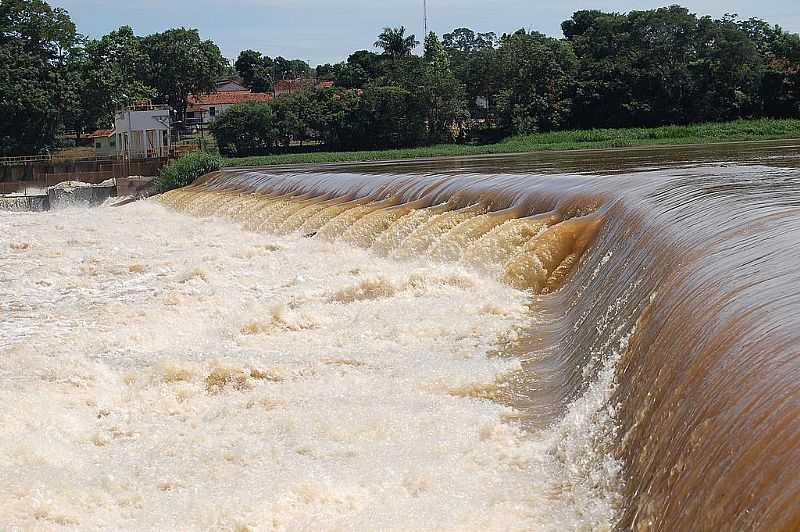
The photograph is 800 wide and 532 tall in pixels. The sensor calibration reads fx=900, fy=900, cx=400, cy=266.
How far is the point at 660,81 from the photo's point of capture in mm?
47469

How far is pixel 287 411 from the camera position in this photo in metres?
6.73

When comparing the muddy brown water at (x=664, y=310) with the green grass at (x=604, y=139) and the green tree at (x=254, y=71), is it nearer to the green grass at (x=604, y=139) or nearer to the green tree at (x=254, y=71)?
the green grass at (x=604, y=139)

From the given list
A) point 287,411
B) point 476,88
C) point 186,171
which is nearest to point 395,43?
point 476,88

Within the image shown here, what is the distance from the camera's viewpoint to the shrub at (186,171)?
101 ft

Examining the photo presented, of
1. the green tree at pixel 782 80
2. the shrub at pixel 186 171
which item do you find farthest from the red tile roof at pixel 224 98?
the shrub at pixel 186 171

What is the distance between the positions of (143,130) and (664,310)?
4364 centimetres

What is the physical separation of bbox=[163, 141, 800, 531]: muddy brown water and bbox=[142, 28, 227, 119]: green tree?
58.3 meters

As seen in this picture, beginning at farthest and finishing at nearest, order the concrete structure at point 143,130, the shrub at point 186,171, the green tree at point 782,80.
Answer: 1. the concrete structure at point 143,130
2. the green tree at point 782,80
3. the shrub at point 186,171

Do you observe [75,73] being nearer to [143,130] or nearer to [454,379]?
[143,130]

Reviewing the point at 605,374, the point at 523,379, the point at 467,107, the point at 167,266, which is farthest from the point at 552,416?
the point at 467,107

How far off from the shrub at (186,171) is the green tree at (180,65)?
1560 inches

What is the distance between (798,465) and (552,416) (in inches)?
121

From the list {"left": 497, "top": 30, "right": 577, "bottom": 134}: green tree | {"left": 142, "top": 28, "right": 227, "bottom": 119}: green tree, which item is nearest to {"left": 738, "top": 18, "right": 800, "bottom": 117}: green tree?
Answer: {"left": 497, "top": 30, "right": 577, "bottom": 134}: green tree

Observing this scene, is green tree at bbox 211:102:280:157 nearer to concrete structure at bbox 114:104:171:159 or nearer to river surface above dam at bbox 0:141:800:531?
concrete structure at bbox 114:104:171:159
